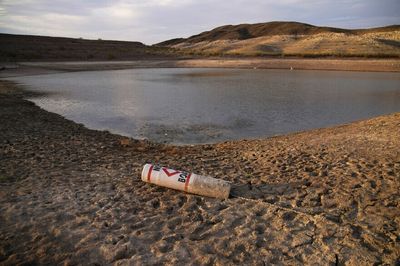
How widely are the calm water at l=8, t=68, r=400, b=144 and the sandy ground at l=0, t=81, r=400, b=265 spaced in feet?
10.9

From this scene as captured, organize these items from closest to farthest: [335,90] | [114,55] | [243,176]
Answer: [243,176] → [335,90] → [114,55]

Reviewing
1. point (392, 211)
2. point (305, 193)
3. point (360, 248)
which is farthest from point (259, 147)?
point (360, 248)

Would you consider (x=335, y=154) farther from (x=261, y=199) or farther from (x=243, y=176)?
(x=261, y=199)

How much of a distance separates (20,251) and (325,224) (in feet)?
11.2

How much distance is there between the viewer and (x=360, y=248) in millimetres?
3576

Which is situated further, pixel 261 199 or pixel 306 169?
pixel 306 169

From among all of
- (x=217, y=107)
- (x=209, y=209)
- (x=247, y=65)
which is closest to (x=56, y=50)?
(x=247, y=65)

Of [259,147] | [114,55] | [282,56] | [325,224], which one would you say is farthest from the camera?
[114,55]

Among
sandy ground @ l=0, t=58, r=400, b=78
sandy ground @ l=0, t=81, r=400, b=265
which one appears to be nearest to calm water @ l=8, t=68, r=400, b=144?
sandy ground @ l=0, t=81, r=400, b=265

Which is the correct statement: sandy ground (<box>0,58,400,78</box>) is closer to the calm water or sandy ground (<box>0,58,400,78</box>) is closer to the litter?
the calm water

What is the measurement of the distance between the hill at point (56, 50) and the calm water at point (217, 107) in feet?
79.9

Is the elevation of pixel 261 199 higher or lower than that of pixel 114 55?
lower

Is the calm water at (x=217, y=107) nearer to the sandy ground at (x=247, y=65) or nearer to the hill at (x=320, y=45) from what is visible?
the sandy ground at (x=247, y=65)

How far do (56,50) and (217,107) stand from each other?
3950 cm
